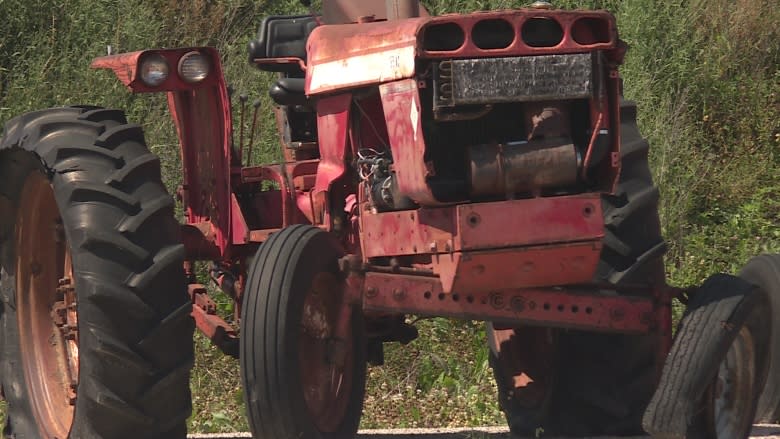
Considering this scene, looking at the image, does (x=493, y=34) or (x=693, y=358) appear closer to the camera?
(x=493, y=34)

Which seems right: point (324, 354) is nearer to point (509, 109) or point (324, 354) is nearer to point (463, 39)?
point (509, 109)

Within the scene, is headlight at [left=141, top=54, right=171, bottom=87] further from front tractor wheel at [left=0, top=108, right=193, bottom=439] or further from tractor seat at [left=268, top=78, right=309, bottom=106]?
tractor seat at [left=268, top=78, right=309, bottom=106]

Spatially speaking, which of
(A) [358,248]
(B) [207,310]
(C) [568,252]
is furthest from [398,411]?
(C) [568,252]

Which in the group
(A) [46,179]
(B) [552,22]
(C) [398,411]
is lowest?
(C) [398,411]

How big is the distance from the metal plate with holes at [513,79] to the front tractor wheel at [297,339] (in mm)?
849

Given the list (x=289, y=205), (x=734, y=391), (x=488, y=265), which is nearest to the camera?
(x=488, y=265)

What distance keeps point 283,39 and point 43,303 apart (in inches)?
69.6

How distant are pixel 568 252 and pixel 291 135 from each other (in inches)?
88.0

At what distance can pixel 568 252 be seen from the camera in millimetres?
6316

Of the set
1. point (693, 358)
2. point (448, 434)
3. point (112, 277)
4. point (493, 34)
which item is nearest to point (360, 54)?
point (493, 34)

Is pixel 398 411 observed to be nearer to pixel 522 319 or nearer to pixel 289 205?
pixel 289 205

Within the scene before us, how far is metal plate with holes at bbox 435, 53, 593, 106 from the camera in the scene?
6199mm

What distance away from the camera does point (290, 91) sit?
A: 7.74 meters

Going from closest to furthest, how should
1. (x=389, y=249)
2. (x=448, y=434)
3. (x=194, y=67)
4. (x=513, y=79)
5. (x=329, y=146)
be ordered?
1. (x=513, y=79)
2. (x=389, y=249)
3. (x=329, y=146)
4. (x=194, y=67)
5. (x=448, y=434)
